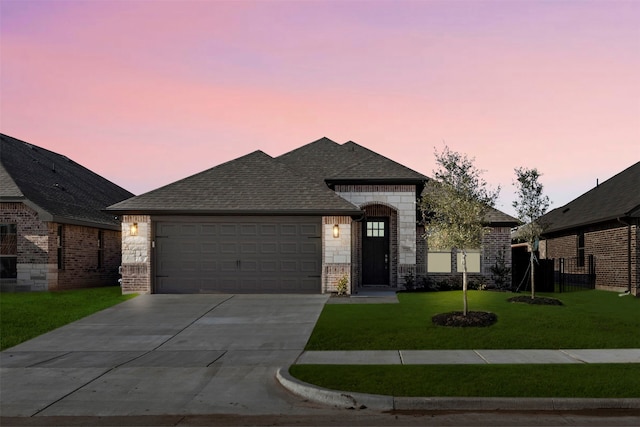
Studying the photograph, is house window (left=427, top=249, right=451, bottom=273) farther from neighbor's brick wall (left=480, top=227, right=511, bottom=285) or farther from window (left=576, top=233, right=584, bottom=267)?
window (left=576, top=233, right=584, bottom=267)

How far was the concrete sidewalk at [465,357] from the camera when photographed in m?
10.2

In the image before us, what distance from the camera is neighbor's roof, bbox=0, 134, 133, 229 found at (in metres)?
22.3

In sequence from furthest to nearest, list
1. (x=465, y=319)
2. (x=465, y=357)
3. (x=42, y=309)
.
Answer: (x=42, y=309) < (x=465, y=319) < (x=465, y=357)

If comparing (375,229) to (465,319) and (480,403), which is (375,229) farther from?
(480,403)

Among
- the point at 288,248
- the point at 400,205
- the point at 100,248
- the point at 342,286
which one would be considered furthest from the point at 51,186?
the point at 400,205

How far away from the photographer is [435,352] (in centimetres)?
1109

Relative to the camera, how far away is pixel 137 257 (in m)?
20.5

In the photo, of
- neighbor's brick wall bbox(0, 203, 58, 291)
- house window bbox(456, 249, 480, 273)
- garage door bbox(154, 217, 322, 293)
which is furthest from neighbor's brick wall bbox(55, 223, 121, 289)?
house window bbox(456, 249, 480, 273)

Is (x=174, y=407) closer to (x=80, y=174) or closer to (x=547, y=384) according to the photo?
(x=547, y=384)

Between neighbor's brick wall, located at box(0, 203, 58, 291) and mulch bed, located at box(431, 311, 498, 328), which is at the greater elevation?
neighbor's brick wall, located at box(0, 203, 58, 291)

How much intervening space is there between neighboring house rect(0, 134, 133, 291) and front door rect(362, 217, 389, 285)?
40.0 feet

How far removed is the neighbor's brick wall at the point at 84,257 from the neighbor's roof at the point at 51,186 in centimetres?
55

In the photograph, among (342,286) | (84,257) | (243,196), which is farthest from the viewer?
(84,257)

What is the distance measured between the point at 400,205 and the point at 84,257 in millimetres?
13983
